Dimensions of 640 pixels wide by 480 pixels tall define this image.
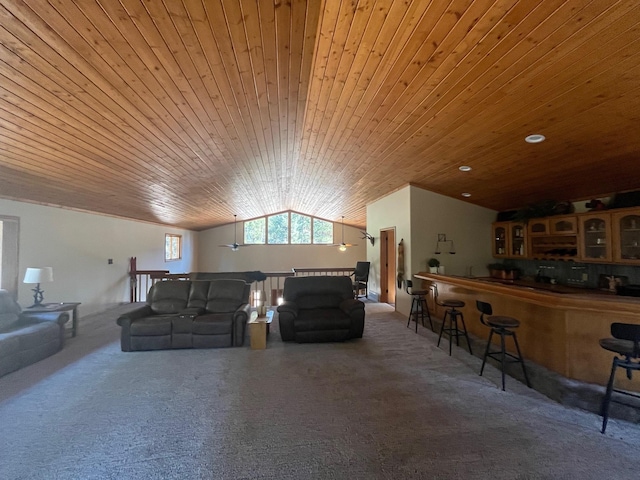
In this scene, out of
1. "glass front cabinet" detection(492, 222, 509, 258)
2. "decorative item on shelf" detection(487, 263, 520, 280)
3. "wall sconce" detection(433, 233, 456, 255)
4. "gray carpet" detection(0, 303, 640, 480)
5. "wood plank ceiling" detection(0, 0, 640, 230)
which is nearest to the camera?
"wood plank ceiling" detection(0, 0, 640, 230)

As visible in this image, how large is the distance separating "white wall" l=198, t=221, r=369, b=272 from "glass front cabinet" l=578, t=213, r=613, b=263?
7.88m

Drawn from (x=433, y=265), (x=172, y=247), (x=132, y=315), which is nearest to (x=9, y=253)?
(x=132, y=315)

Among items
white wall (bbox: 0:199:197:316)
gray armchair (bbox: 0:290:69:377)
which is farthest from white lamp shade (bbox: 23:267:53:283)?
white wall (bbox: 0:199:197:316)

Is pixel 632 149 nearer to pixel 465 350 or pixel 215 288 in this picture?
pixel 465 350

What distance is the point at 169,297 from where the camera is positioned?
4715 millimetres

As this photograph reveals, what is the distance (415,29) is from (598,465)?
3.04 metres

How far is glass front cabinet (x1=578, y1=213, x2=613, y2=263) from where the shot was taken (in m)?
3.89

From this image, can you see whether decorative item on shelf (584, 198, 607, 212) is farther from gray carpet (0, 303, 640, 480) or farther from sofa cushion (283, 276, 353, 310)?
sofa cushion (283, 276, 353, 310)

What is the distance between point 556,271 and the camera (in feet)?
15.9

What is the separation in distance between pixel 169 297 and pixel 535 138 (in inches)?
213

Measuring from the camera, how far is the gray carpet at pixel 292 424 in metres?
1.84

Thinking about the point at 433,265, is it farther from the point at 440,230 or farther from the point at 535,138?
the point at 535,138

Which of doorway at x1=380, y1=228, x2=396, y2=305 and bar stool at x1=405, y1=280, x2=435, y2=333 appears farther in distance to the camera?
doorway at x1=380, y1=228, x2=396, y2=305

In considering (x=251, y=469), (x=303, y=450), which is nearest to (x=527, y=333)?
(x=303, y=450)
